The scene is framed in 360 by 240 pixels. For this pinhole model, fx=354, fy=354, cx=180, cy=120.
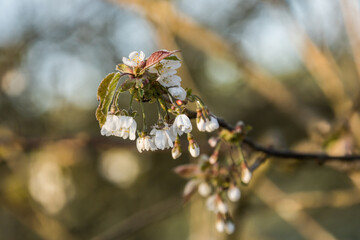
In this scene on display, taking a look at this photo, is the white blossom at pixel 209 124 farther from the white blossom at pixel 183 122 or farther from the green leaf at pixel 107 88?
the green leaf at pixel 107 88

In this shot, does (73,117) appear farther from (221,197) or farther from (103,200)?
(221,197)

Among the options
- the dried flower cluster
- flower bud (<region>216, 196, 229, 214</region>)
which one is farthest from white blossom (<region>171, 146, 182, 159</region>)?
flower bud (<region>216, 196, 229, 214</region>)

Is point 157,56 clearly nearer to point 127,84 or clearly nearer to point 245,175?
point 127,84

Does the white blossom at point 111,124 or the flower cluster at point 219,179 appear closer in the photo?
the white blossom at point 111,124

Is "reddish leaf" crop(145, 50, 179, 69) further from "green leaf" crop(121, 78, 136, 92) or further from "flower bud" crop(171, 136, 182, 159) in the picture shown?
"flower bud" crop(171, 136, 182, 159)

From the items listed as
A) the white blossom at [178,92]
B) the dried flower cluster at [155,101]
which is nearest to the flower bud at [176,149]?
the dried flower cluster at [155,101]

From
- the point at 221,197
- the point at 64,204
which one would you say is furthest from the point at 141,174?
the point at 221,197

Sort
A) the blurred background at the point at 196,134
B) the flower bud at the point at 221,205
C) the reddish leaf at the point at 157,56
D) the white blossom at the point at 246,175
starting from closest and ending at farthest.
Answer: the reddish leaf at the point at 157,56 → the white blossom at the point at 246,175 → the flower bud at the point at 221,205 → the blurred background at the point at 196,134
